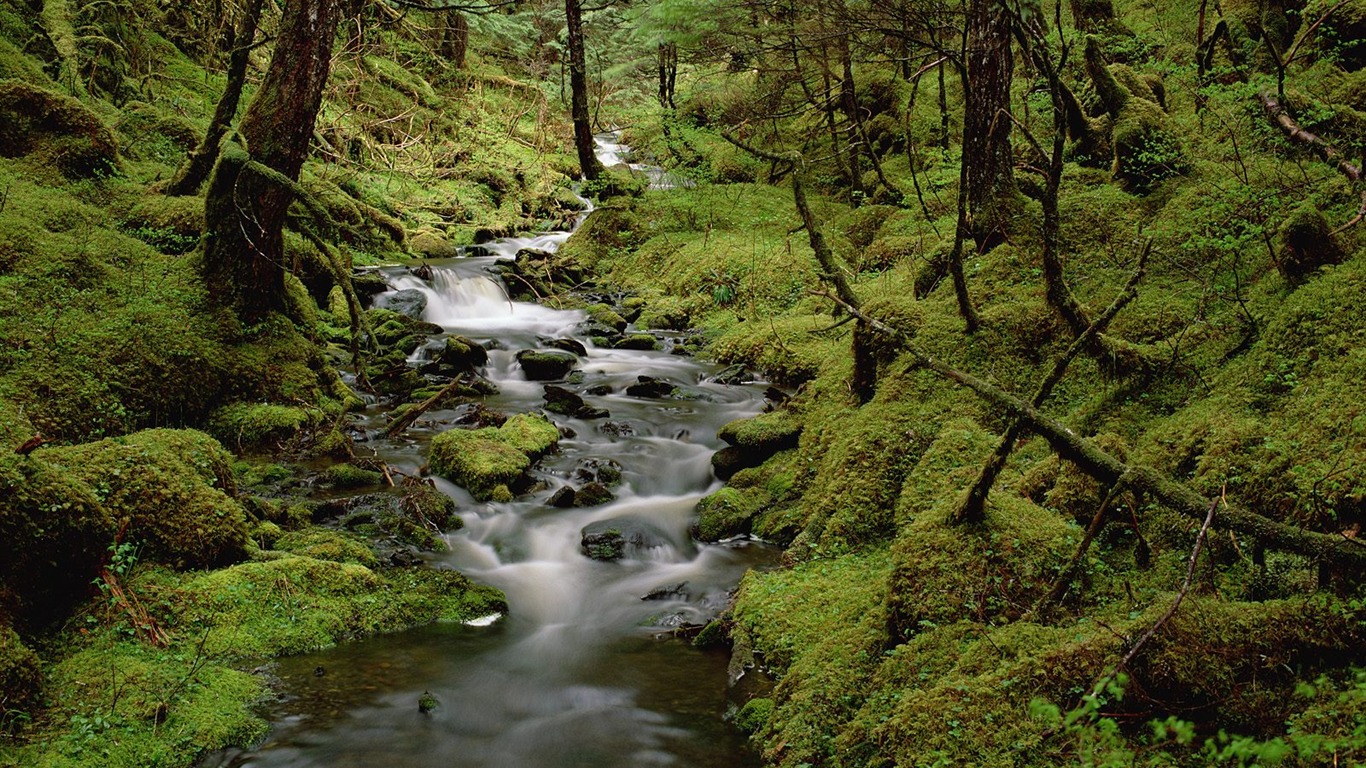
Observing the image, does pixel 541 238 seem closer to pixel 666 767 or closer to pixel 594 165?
pixel 594 165

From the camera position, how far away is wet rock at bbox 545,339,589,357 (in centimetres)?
1270

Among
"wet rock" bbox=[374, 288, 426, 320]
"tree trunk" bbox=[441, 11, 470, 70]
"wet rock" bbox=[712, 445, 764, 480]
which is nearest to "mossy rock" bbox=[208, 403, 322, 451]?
"wet rock" bbox=[712, 445, 764, 480]

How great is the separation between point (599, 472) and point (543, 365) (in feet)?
12.0

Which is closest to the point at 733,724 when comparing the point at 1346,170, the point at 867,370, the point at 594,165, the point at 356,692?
the point at 356,692

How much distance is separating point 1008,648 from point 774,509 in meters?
3.66

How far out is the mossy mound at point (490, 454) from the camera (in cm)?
783

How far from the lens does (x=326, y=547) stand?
5812 millimetres

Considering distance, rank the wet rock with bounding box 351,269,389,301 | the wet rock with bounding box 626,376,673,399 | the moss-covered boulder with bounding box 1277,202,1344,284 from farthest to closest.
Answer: the wet rock with bounding box 351,269,389,301 → the wet rock with bounding box 626,376,673,399 → the moss-covered boulder with bounding box 1277,202,1344,284

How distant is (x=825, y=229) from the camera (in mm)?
15016

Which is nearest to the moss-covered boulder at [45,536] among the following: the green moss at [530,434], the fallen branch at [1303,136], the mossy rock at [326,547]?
the mossy rock at [326,547]

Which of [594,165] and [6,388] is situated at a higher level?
[594,165]

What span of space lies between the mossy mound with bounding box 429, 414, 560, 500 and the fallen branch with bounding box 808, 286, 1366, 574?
16.2 ft

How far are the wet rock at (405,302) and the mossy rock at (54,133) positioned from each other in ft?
14.6

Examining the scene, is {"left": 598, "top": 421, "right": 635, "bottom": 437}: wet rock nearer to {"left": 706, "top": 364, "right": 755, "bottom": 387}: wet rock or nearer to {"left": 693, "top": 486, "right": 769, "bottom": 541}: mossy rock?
{"left": 706, "top": 364, "right": 755, "bottom": 387}: wet rock
